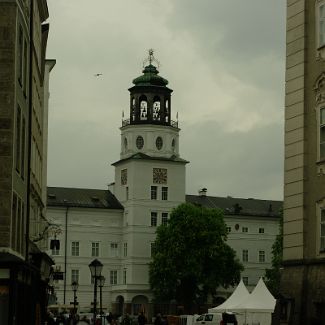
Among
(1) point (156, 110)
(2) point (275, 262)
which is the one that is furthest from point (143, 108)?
(2) point (275, 262)

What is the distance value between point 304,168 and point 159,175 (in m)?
98.0

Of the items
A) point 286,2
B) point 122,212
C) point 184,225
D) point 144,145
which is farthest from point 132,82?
A: point 286,2

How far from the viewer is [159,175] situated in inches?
5143

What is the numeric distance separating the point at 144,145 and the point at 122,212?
8828 millimetres

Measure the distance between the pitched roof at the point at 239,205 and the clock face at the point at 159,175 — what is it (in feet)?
33.6

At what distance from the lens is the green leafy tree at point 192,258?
11225 cm

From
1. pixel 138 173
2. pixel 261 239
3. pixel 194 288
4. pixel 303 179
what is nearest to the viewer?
pixel 303 179

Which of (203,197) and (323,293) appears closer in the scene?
(323,293)

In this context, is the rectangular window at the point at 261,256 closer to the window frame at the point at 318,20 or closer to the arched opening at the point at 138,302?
the arched opening at the point at 138,302

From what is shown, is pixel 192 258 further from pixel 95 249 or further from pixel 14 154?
pixel 14 154

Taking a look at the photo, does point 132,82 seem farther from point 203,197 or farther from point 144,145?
point 203,197

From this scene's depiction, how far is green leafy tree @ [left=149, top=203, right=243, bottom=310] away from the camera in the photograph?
11225cm

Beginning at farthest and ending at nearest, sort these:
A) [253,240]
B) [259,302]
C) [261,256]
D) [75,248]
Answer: [261,256] → [253,240] → [75,248] → [259,302]

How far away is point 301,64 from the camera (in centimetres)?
3331
